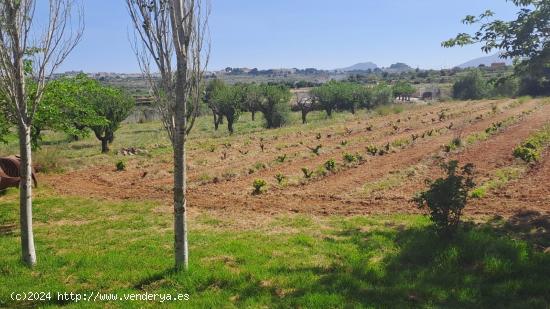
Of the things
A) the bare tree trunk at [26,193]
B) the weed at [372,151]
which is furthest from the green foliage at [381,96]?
the bare tree trunk at [26,193]

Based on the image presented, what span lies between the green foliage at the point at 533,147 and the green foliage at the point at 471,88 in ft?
160

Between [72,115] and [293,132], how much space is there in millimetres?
20766

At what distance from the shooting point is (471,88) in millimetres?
69812

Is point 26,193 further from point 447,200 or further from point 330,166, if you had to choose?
point 330,166

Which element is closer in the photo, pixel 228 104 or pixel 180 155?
pixel 180 155

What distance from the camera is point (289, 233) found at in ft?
29.8

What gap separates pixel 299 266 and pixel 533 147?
14311mm

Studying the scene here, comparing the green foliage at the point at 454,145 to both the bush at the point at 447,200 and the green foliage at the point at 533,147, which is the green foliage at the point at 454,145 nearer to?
the green foliage at the point at 533,147

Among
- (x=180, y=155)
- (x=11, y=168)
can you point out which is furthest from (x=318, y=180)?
(x=11, y=168)

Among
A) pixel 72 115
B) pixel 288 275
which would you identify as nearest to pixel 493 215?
pixel 288 275

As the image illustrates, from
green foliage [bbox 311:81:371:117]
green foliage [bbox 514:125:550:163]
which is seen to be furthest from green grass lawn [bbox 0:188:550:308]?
green foliage [bbox 311:81:371:117]

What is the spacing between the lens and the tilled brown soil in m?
11.3

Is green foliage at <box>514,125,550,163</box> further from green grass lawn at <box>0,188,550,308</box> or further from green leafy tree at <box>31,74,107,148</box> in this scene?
green leafy tree at <box>31,74,107,148</box>

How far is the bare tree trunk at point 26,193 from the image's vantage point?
670 centimetres
